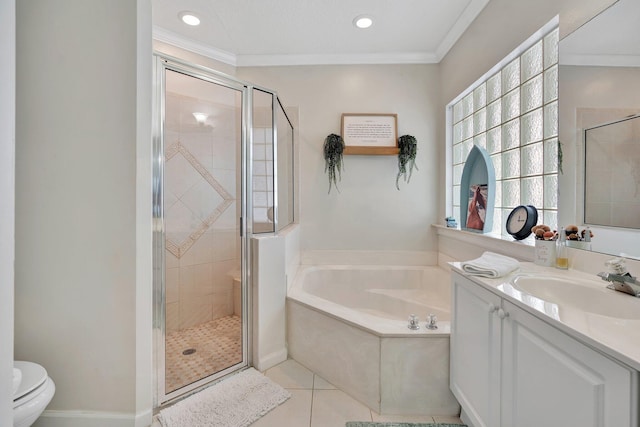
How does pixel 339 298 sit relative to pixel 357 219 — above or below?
below

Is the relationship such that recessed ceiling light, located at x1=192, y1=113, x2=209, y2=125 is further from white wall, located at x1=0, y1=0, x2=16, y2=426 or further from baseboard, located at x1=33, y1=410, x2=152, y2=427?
baseboard, located at x1=33, y1=410, x2=152, y2=427

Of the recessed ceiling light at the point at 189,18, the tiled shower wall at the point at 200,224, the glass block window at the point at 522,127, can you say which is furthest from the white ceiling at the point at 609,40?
the recessed ceiling light at the point at 189,18

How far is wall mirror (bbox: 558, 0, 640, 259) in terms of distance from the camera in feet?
3.17

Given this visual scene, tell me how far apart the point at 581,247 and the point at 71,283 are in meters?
2.30

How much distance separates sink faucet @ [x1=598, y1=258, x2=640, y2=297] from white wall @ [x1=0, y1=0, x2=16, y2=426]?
1691 millimetres

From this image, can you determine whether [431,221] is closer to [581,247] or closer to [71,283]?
[581,247]

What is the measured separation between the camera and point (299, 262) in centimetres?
267

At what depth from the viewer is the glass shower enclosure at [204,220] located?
149 centimetres

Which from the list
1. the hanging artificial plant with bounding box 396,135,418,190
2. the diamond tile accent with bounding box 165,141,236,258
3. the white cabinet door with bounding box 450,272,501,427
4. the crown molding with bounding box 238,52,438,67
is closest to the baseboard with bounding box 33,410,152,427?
the diamond tile accent with bounding box 165,141,236,258

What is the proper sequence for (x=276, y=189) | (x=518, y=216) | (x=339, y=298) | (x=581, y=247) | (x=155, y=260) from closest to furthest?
(x=581, y=247), (x=155, y=260), (x=518, y=216), (x=276, y=189), (x=339, y=298)

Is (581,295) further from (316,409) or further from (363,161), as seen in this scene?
(363,161)

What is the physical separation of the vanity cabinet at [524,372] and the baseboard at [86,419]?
158cm

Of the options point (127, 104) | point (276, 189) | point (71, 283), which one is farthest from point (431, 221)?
point (71, 283)

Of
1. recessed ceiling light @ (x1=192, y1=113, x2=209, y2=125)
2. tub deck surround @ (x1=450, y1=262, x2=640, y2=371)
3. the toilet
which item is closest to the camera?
tub deck surround @ (x1=450, y1=262, x2=640, y2=371)
